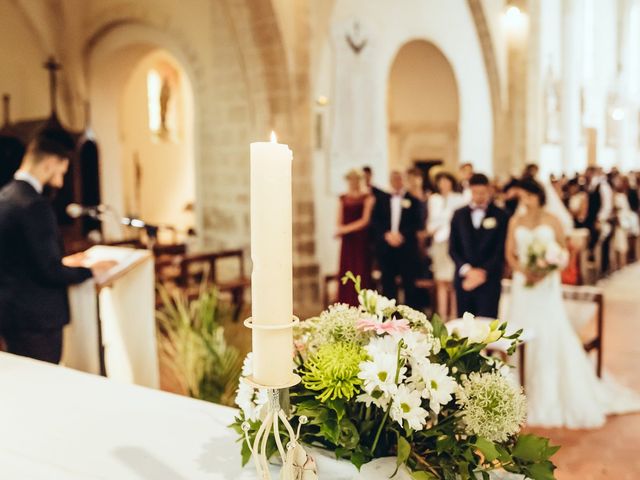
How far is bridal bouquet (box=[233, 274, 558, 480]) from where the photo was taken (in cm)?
108

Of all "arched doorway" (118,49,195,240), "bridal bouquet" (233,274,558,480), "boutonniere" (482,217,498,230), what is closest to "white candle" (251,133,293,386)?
"bridal bouquet" (233,274,558,480)

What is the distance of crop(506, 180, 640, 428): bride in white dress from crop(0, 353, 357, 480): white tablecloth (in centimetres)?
353

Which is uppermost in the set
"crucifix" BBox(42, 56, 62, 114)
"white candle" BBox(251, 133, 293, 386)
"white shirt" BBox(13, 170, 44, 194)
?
"crucifix" BBox(42, 56, 62, 114)

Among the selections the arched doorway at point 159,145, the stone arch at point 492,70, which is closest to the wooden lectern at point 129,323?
the arched doorway at point 159,145

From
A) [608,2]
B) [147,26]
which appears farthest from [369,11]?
[608,2]

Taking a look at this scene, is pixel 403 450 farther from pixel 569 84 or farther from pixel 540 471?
pixel 569 84

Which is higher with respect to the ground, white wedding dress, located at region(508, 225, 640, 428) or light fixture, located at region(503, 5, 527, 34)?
light fixture, located at region(503, 5, 527, 34)

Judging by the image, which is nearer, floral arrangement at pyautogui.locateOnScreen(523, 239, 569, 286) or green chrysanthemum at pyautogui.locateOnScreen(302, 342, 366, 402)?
green chrysanthemum at pyautogui.locateOnScreen(302, 342, 366, 402)

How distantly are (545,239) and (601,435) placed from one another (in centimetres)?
130

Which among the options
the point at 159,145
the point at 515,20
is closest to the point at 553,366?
the point at 515,20

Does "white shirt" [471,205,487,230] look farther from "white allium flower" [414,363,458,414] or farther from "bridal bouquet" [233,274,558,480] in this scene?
→ "white allium flower" [414,363,458,414]

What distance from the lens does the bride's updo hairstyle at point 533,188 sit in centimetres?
471

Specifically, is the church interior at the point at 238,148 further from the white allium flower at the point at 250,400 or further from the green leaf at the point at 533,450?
the green leaf at the point at 533,450

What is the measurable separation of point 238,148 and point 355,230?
2195 millimetres
